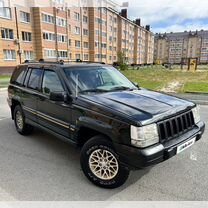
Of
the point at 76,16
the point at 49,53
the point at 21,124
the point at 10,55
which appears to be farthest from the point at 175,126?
the point at 76,16

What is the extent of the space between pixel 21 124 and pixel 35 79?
133 centimetres

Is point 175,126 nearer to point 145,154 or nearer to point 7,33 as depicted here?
point 145,154

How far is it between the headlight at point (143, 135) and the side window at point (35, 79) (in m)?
2.53

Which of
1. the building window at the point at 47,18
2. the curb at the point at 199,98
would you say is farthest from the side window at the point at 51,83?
the building window at the point at 47,18

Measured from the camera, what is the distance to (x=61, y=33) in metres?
36.8

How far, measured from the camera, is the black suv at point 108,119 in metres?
2.53

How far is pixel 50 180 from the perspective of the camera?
3072 millimetres

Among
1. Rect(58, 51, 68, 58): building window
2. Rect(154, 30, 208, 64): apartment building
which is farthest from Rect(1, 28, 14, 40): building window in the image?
Rect(154, 30, 208, 64): apartment building

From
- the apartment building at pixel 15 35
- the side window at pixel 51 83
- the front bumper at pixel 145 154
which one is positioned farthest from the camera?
the apartment building at pixel 15 35

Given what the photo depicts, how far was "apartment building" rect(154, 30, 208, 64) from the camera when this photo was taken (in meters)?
118

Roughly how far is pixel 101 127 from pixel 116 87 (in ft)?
4.07

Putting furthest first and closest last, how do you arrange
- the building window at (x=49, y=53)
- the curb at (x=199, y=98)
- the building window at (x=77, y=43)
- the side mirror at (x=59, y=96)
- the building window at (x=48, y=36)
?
1. the building window at (x=77, y=43)
2. the building window at (x=49, y=53)
3. the building window at (x=48, y=36)
4. the curb at (x=199, y=98)
5. the side mirror at (x=59, y=96)

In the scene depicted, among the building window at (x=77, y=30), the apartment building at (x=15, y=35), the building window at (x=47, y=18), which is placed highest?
the building window at (x=47, y=18)

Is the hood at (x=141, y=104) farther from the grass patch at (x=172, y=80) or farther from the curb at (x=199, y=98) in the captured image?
the grass patch at (x=172, y=80)
